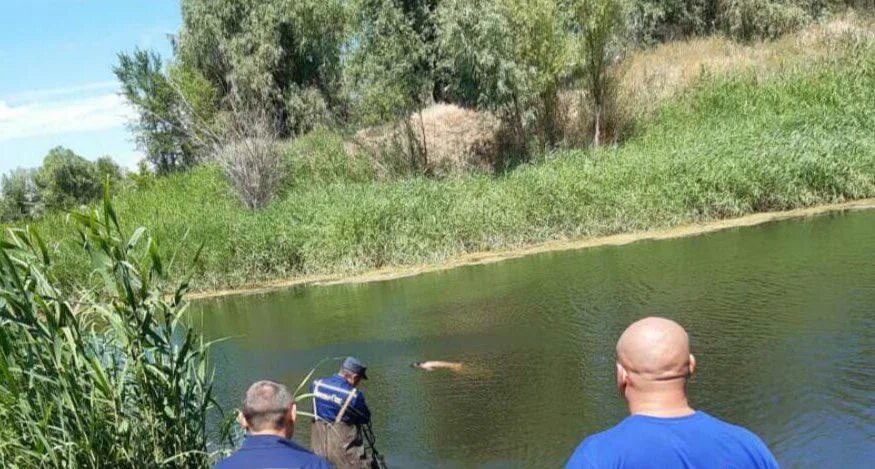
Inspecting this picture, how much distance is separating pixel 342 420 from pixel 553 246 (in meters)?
12.7

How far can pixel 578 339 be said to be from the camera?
36.1 feet

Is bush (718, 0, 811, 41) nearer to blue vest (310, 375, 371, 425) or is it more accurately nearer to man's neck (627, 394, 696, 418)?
blue vest (310, 375, 371, 425)

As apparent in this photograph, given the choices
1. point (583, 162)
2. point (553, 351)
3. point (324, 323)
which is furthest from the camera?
point (583, 162)

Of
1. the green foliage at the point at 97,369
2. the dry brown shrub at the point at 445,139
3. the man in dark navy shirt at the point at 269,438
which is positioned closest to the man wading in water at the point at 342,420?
the green foliage at the point at 97,369

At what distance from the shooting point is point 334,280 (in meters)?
18.8

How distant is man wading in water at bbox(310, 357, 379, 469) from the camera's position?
6293mm

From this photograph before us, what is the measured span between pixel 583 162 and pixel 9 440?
19062 millimetres

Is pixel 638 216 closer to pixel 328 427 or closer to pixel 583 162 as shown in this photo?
pixel 583 162

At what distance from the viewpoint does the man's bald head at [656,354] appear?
2.12m

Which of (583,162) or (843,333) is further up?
(583,162)

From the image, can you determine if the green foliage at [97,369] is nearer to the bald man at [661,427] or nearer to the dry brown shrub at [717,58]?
the bald man at [661,427]

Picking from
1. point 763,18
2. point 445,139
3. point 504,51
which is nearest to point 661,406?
point 504,51

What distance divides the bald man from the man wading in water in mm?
4384

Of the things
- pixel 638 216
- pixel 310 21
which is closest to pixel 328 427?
pixel 638 216
